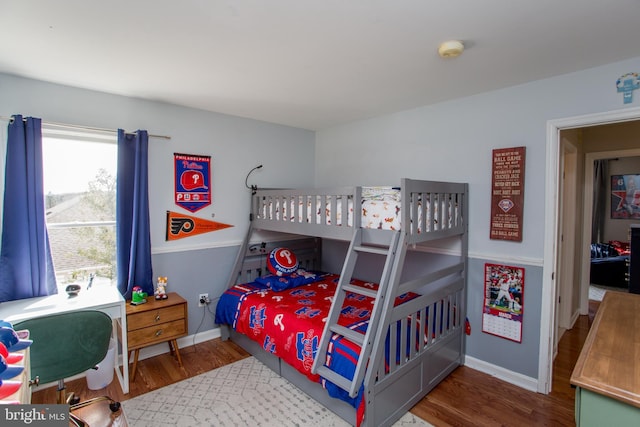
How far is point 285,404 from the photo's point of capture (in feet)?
7.81

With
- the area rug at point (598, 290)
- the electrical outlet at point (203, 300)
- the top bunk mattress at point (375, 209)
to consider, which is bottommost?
the area rug at point (598, 290)

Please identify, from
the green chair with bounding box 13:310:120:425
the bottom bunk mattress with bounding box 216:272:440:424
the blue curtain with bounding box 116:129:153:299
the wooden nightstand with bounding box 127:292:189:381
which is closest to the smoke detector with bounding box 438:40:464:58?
the bottom bunk mattress with bounding box 216:272:440:424

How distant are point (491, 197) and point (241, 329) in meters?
2.51

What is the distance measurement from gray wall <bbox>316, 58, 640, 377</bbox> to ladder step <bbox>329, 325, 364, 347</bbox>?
53.6 inches

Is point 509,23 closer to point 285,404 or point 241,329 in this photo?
point 285,404

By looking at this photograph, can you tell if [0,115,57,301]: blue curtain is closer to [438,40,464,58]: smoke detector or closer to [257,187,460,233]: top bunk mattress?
[257,187,460,233]: top bunk mattress

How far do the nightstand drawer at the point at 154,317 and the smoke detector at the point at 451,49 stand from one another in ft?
9.10

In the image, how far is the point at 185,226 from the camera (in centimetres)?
321

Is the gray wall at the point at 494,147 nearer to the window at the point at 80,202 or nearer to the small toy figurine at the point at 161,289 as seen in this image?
the small toy figurine at the point at 161,289

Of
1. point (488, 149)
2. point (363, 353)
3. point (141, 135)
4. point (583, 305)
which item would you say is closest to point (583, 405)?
point (363, 353)

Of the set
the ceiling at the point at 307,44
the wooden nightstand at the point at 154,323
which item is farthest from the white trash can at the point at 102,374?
the ceiling at the point at 307,44

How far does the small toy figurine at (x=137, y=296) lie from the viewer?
2752mm

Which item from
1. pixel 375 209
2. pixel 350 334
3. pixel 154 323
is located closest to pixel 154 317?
pixel 154 323

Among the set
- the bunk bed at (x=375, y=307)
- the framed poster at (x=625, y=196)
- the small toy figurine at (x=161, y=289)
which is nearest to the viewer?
the bunk bed at (x=375, y=307)
